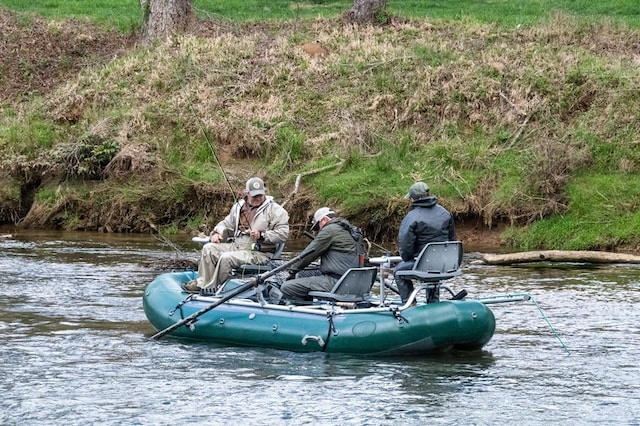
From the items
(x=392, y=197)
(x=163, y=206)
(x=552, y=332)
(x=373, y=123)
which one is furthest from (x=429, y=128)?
(x=552, y=332)

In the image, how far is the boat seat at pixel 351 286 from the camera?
12508 mm

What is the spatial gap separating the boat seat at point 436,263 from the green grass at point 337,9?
61.0 feet

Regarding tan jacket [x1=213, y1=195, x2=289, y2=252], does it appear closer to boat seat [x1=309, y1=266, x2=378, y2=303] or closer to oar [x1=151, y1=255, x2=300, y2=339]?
oar [x1=151, y1=255, x2=300, y2=339]

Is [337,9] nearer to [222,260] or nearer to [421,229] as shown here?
[222,260]

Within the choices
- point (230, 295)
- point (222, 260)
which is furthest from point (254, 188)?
point (230, 295)

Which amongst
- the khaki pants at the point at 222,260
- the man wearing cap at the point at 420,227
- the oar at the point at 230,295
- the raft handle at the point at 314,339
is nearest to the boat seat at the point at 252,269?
the khaki pants at the point at 222,260

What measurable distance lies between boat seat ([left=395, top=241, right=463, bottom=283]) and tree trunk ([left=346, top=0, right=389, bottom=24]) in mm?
18765

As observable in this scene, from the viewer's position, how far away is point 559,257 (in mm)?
19688

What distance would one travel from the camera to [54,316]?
1487 centimetres

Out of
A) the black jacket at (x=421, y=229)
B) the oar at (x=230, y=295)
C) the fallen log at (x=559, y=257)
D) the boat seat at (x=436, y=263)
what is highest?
the black jacket at (x=421, y=229)

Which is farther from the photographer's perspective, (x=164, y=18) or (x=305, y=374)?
(x=164, y=18)

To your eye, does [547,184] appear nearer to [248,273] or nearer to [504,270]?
[504,270]

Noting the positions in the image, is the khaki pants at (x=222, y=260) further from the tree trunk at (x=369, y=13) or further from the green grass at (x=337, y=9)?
the green grass at (x=337, y=9)

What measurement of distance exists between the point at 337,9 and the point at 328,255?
2289 cm
